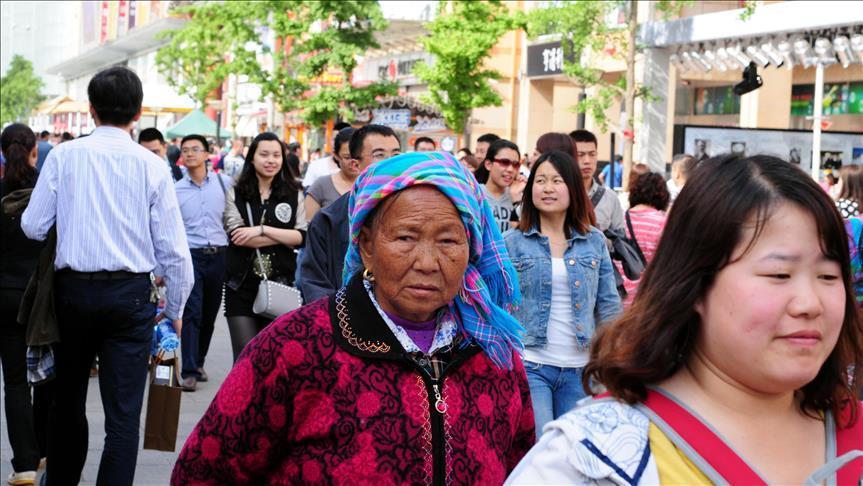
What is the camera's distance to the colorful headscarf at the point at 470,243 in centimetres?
304

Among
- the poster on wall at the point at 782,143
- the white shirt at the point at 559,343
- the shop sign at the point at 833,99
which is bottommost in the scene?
the white shirt at the point at 559,343

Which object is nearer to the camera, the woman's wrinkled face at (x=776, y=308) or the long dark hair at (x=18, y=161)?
the woman's wrinkled face at (x=776, y=308)

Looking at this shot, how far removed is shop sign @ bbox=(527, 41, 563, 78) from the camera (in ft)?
101

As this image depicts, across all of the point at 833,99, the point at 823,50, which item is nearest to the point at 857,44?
the point at 823,50

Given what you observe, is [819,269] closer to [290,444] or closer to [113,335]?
[290,444]

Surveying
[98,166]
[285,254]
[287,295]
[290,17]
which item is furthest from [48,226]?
[290,17]

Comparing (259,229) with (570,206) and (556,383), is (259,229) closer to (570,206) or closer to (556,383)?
(570,206)

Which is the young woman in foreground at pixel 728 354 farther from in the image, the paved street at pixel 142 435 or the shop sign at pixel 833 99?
the shop sign at pixel 833 99

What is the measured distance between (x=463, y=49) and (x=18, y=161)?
21.3 metres

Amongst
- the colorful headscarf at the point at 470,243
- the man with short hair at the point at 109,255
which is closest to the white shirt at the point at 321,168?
the man with short hair at the point at 109,255

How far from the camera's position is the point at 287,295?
7.08 m

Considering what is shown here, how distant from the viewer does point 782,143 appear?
1803cm

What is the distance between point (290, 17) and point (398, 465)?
3030 cm

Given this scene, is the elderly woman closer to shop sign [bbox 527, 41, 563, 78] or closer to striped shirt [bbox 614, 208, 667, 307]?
striped shirt [bbox 614, 208, 667, 307]
